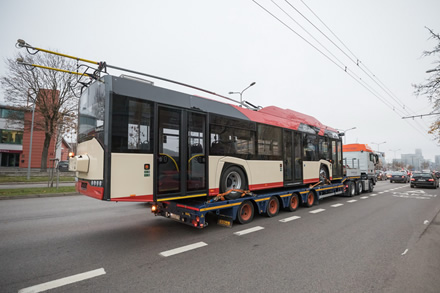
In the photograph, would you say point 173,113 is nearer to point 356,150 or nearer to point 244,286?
point 244,286

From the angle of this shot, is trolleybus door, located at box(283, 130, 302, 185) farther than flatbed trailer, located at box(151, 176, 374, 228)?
Yes

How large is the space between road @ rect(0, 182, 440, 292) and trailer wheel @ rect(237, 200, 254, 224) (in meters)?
0.20

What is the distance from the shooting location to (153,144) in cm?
448

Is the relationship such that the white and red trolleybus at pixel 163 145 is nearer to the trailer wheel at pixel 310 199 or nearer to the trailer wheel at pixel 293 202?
the trailer wheel at pixel 293 202

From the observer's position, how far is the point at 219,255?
13.3 ft

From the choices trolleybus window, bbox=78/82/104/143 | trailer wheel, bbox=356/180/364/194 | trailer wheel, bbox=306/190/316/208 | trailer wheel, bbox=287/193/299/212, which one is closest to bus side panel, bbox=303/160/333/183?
trailer wheel, bbox=306/190/316/208

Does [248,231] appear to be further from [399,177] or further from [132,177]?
[399,177]

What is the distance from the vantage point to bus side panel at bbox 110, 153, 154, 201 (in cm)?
407

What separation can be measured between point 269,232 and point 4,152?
46.7m

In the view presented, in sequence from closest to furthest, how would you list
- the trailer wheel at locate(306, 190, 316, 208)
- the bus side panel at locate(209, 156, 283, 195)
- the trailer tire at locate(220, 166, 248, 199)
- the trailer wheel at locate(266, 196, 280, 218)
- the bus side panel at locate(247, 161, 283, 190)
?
the bus side panel at locate(209, 156, 283, 195)
the trailer tire at locate(220, 166, 248, 199)
the bus side panel at locate(247, 161, 283, 190)
the trailer wheel at locate(266, 196, 280, 218)
the trailer wheel at locate(306, 190, 316, 208)

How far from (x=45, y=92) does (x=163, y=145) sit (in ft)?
87.0

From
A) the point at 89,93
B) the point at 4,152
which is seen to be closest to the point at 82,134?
the point at 89,93

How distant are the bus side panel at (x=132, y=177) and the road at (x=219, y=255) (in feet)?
3.52

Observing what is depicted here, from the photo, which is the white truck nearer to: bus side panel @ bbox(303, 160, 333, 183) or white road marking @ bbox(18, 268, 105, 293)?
bus side panel @ bbox(303, 160, 333, 183)
